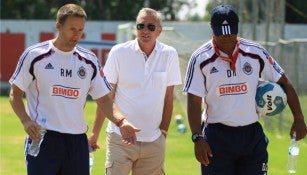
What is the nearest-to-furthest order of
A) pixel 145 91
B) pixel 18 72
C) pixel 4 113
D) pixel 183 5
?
pixel 18 72 < pixel 145 91 < pixel 4 113 < pixel 183 5

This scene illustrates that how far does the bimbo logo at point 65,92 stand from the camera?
7332 millimetres

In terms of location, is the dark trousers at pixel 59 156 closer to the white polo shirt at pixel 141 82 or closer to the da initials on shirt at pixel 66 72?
the da initials on shirt at pixel 66 72

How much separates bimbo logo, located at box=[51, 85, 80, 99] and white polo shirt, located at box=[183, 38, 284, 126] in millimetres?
975

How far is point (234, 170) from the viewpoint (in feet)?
25.0

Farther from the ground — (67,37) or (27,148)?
(67,37)

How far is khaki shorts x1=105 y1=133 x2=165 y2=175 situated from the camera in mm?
8562

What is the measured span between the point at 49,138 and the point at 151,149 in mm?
1576

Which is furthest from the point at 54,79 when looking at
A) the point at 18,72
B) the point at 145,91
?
the point at 145,91

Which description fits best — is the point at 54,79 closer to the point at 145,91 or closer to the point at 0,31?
the point at 145,91

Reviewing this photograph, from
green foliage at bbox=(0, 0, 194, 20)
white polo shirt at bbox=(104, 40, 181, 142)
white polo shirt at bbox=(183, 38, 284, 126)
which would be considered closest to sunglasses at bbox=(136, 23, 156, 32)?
white polo shirt at bbox=(104, 40, 181, 142)

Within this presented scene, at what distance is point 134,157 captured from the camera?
8625 millimetres

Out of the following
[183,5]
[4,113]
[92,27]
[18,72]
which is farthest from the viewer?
[183,5]

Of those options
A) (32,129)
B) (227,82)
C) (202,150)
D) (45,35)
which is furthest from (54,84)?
(45,35)

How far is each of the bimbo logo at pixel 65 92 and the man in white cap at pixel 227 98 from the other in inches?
38.4
